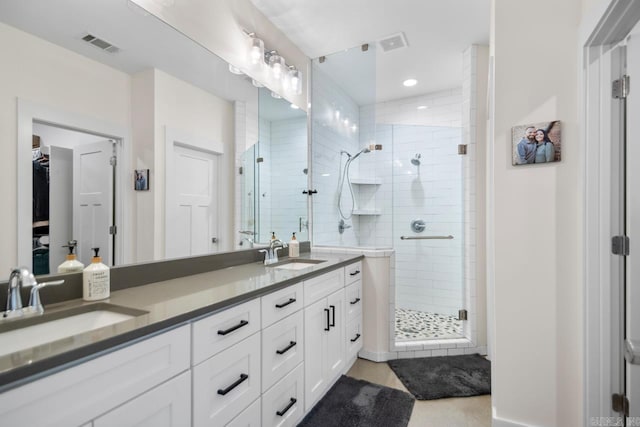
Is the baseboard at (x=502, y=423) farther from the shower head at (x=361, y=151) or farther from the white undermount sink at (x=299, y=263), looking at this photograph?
the shower head at (x=361, y=151)

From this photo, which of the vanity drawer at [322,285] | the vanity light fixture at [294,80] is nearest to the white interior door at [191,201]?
the vanity drawer at [322,285]

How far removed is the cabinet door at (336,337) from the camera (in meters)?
2.02

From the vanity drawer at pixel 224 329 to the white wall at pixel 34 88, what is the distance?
2.21ft

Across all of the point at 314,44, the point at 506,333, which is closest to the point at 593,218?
the point at 506,333

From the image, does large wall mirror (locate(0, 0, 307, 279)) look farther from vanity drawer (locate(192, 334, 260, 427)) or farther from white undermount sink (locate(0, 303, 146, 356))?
vanity drawer (locate(192, 334, 260, 427))

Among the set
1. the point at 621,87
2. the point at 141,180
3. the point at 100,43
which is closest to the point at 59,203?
the point at 141,180

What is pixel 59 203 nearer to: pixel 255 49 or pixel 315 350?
pixel 315 350

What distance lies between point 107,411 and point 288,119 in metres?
2.37

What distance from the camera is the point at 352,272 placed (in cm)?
241

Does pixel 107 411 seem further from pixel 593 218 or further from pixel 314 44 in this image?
pixel 314 44

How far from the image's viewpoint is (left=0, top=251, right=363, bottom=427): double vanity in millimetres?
716

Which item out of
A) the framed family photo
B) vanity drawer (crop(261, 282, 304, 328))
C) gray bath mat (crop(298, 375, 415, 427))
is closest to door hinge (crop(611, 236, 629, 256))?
the framed family photo

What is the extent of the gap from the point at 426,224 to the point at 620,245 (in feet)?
6.43

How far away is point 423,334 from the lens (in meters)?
2.86
